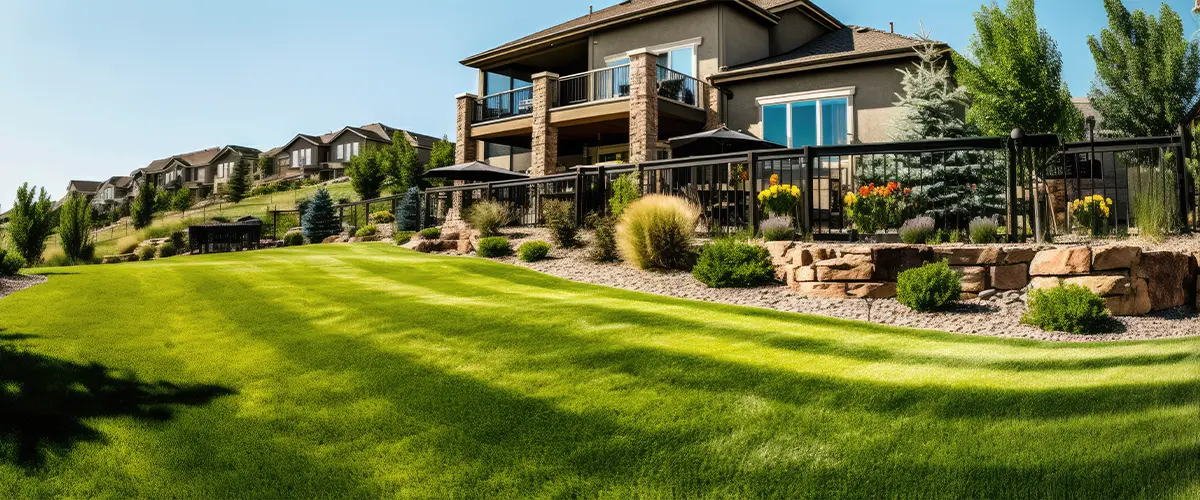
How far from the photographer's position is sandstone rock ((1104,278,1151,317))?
7043 millimetres

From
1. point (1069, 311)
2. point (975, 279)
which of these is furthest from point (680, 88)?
point (1069, 311)

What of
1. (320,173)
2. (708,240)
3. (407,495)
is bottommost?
(407,495)

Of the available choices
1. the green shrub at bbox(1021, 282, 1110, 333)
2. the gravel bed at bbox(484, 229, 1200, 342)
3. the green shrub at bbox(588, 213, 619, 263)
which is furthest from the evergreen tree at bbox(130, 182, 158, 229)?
the green shrub at bbox(1021, 282, 1110, 333)

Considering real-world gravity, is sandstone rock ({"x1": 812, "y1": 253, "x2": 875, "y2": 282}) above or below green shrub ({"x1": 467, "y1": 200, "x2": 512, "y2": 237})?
below

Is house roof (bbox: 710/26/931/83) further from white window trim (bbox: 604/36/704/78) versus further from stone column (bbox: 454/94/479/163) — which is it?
stone column (bbox: 454/94/479/163)

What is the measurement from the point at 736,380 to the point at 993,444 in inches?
60.6

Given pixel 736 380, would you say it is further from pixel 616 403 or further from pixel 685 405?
pixel 616 403

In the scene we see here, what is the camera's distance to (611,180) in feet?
40.9

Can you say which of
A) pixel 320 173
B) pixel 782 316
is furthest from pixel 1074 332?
pixel 320 173

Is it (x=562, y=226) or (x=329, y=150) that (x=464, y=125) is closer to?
(x=562, y=226)

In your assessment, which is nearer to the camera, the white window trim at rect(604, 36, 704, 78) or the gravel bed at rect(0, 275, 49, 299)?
the gravel bed at rect(0, 275, 49, 299)

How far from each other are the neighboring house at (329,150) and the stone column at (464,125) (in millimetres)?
35672

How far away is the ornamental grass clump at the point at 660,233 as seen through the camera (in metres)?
9.49

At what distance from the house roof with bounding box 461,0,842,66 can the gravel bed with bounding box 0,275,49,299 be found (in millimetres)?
16000
